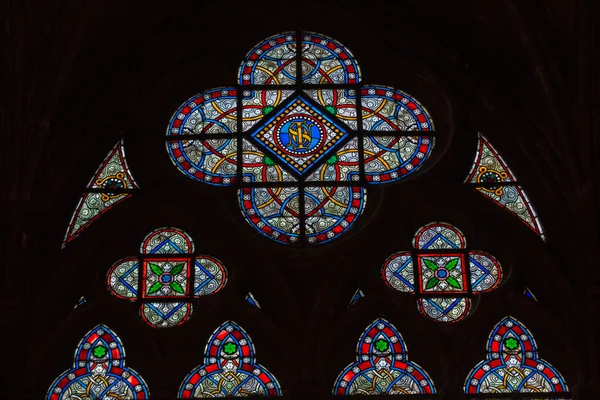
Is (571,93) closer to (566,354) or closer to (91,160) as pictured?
(566,354)

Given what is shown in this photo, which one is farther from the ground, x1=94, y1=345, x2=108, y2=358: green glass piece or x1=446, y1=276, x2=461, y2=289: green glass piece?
x1=446, y1=276, x2=461, y2=289: green glass piece

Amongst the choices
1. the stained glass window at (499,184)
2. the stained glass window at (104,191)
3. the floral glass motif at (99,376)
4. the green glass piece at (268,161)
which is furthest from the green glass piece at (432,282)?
the stained glass window at (104,191)

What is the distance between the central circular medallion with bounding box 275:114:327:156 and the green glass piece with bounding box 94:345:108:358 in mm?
3002

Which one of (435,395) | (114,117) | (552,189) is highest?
(114,117)

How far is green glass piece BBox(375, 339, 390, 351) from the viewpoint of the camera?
54.7 feet

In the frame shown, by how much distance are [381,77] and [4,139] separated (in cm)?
449

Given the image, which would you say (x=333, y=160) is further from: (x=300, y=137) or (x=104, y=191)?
(x=104, y=191)

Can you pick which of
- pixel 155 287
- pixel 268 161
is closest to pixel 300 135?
pixel 268 161

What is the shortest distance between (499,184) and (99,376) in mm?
4700

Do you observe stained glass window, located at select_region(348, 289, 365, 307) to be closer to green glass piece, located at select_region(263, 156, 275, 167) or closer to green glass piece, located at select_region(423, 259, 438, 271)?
green glass piece, located at select_region(423, 259, 438, 271)

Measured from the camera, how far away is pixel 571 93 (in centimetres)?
1656

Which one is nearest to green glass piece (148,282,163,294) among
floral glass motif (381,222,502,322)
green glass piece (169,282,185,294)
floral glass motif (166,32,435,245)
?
green glass piece (169,282,185,294)

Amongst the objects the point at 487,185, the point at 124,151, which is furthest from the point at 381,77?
the point at 124,151

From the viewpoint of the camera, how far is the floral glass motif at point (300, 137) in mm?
17578
